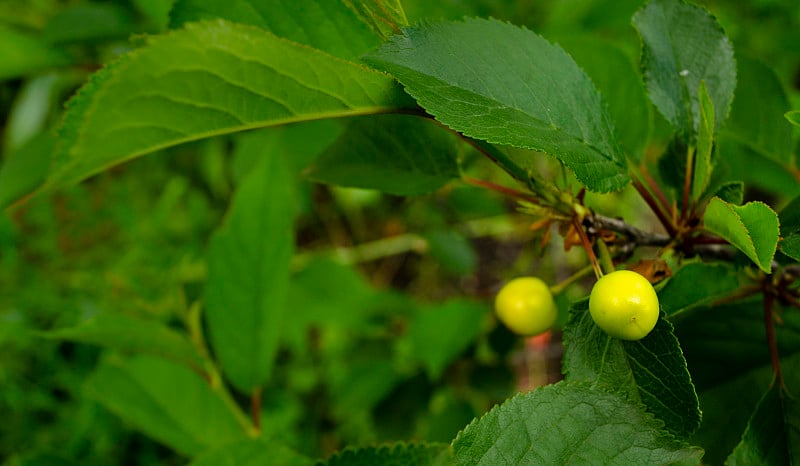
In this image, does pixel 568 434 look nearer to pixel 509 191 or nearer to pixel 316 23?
pixel 509 191

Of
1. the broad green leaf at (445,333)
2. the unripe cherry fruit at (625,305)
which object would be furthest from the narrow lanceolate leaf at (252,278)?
the unripe cherry fruit at (625,305)

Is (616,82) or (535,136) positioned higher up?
(535,136)

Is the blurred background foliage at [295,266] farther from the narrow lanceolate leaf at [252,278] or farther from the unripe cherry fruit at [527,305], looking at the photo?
the unripe cherry fruit at [527,305]

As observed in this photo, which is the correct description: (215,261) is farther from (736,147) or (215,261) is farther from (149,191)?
(149,191)

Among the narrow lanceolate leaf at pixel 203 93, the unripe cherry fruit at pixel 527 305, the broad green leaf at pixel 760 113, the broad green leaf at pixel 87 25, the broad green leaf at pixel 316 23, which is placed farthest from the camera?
the broad green leaf at pixel 87 25

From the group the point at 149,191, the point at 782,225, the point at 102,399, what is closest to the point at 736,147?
the point at 782,225

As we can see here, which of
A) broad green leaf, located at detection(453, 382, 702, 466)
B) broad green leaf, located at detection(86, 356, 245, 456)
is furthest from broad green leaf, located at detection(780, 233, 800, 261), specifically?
broad green leaf, located at detection(86, 356, 245, 456)

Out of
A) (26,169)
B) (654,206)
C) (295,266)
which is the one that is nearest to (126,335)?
(26,169)
